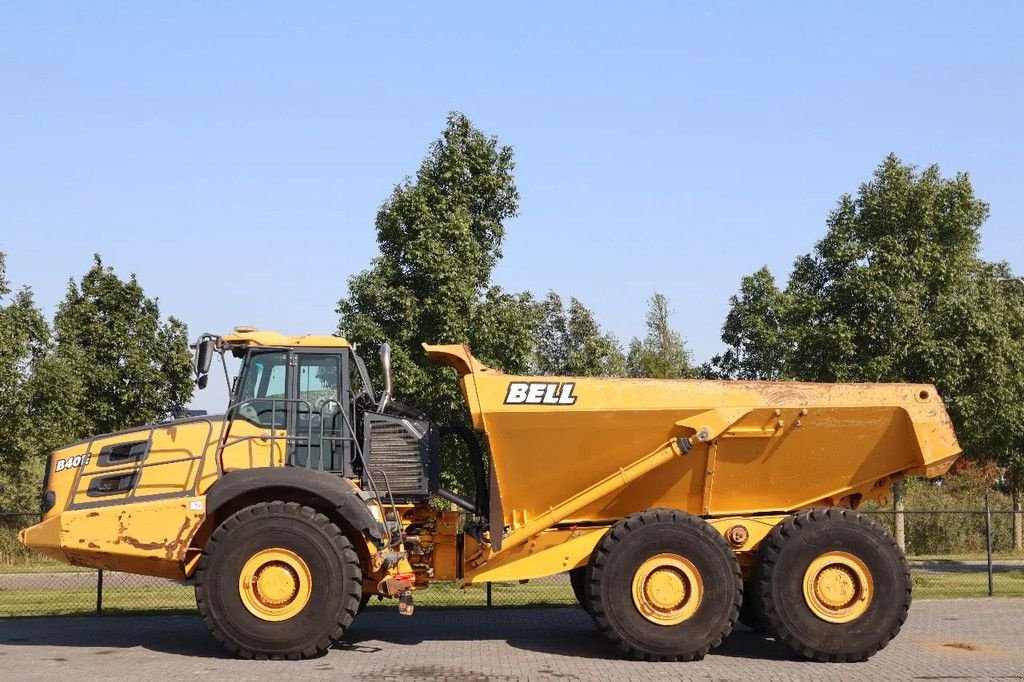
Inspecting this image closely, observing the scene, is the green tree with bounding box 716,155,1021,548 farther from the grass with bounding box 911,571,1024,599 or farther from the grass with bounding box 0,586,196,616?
the grass with bounding box 0,586,196,616

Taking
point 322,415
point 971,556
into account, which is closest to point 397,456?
point 322,415

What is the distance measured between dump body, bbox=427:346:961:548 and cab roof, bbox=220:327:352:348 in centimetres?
109

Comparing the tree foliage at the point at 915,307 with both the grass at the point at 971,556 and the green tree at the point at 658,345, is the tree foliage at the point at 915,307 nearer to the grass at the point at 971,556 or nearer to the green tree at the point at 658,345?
the grass at the point at 971,556

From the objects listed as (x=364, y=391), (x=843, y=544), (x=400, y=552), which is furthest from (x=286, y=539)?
(x=843, y=544)

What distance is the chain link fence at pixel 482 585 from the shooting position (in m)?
16.2

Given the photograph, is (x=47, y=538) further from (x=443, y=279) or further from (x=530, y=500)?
(x=443, y=279)

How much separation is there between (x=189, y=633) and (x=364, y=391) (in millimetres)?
3732

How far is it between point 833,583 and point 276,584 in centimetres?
548

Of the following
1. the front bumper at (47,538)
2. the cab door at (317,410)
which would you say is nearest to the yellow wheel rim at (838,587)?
the cab door at (317,410)

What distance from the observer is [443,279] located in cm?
→ 1869

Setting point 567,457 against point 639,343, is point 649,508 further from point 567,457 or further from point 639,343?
point 639,343

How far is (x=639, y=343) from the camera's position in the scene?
201 ft

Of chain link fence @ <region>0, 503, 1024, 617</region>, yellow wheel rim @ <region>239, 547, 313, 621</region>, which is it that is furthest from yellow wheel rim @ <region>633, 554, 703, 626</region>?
chain link fence @ <region>0, 503, 1024, 617</region>

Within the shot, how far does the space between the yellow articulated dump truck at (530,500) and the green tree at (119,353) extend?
40.6 feet
